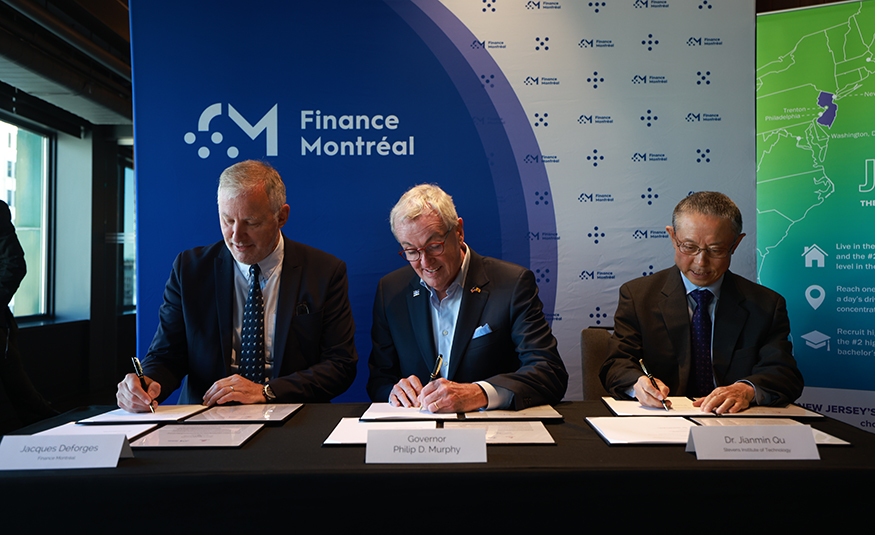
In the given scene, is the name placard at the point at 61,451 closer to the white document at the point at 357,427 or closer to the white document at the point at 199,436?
the white document at the point at 199,436

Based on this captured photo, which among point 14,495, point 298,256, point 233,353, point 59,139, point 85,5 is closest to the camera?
point 14,495

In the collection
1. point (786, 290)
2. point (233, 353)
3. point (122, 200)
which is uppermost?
point (122, 200)

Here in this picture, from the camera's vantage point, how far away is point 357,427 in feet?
4.33

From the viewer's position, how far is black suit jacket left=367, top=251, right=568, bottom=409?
196cm

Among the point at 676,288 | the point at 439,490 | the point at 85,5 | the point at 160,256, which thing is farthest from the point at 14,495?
the point at 85,5

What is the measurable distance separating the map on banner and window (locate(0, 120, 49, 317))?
20.6ft

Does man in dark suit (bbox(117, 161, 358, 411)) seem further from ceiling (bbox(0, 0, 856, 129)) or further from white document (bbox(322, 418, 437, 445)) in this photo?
ceiling (bbox(0, 0, 856, 129))

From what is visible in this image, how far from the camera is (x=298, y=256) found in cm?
213

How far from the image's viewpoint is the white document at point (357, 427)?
3.92 feet

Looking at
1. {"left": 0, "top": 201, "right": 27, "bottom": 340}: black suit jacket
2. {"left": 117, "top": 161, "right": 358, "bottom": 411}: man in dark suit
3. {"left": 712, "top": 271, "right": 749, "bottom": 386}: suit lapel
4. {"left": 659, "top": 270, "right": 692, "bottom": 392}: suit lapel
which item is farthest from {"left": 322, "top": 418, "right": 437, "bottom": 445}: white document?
{"left": 0, "top": 201, "right": 27, "bottom": 340}: black suit jacket

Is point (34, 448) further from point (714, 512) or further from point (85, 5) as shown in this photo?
point (85, 5)

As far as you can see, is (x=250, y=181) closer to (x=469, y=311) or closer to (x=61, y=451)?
(x=469, y=311)

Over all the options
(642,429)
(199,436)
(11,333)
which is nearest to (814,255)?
(642,429)

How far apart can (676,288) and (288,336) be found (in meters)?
1.55
